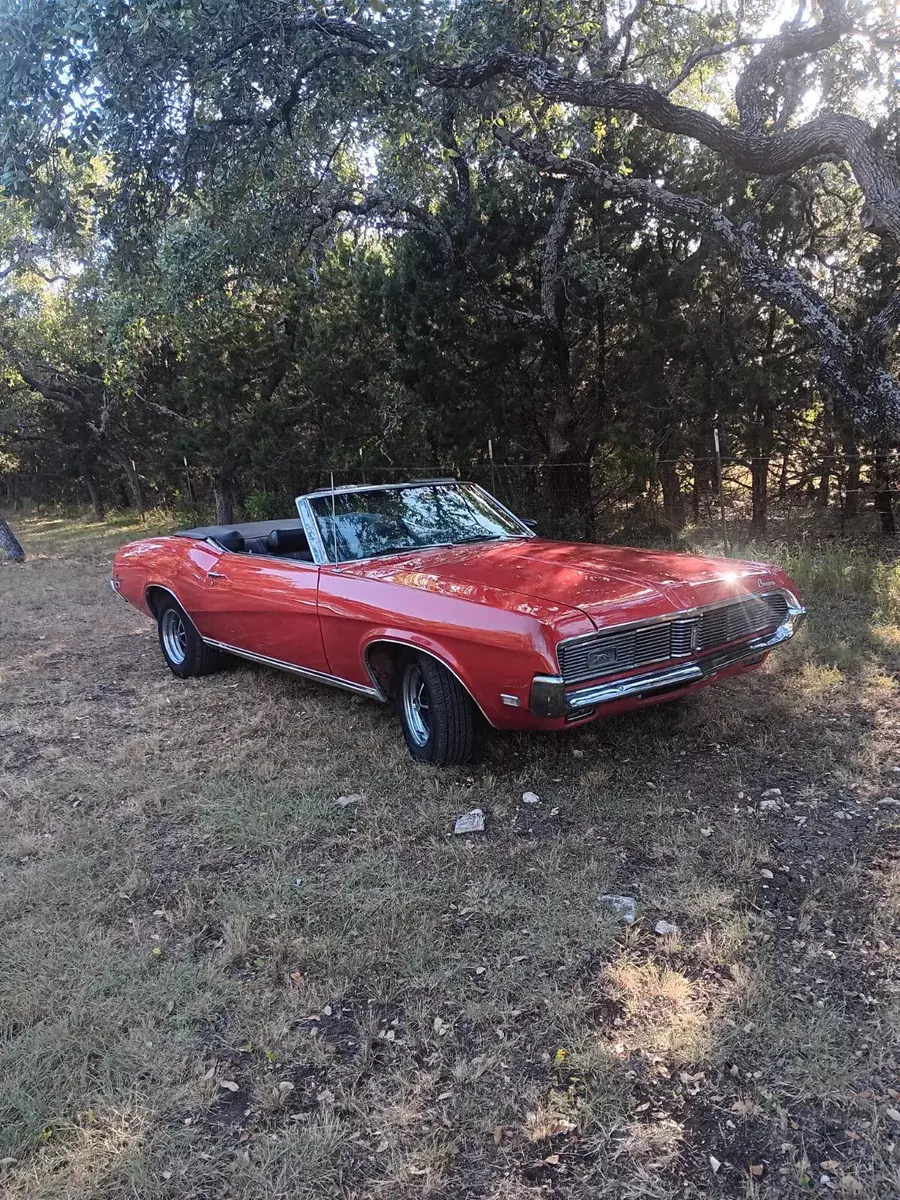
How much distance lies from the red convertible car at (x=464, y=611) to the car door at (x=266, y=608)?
0.04 feet

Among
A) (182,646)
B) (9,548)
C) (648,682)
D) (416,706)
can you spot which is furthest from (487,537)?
(9,548)

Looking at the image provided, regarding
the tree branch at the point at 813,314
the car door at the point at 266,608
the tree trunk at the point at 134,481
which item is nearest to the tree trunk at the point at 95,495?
the tree trunk at the point at 134,481

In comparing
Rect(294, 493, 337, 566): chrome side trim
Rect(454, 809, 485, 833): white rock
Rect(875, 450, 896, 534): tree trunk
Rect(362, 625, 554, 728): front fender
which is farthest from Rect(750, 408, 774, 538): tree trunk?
Rect(454, 809, 485, 833): white rock

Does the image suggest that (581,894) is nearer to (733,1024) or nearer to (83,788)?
(733,1024)

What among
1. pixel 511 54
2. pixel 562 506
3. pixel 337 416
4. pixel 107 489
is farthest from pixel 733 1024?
pixel 107 489

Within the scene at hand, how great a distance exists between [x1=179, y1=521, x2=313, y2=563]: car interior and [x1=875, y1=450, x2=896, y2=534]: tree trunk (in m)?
6.76

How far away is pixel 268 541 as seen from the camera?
206 inches

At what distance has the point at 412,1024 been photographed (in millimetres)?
2359

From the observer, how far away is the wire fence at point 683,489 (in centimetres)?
934

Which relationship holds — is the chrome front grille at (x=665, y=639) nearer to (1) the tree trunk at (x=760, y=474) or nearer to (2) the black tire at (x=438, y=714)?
(2) the black tire at (x=438, y=714)

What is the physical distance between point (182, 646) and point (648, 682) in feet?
13.4

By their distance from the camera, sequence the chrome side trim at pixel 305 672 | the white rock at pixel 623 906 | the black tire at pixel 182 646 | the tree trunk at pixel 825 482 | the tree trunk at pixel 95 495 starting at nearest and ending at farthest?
1. the white rock at pixel 623 906
2. the chrome side trim at pixel 305 672
3. the black tire at pixel 182 646
4. the tree trunk at pixel 825 482
5. the tree trunk at pixel 95 495

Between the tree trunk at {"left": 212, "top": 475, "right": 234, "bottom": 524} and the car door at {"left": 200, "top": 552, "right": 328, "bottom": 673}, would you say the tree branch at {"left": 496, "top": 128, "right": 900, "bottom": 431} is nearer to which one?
the car door at {"left": 200, "top": 552, "right": 328, "bottom": 673}

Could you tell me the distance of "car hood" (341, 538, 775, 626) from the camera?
11.6 feet
